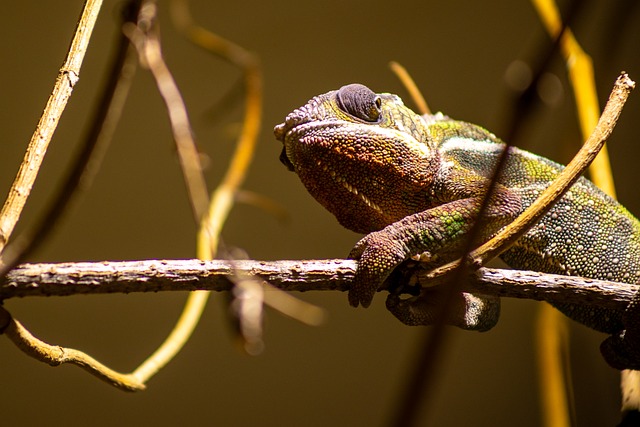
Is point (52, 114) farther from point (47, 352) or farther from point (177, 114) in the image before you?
point (47, 352)

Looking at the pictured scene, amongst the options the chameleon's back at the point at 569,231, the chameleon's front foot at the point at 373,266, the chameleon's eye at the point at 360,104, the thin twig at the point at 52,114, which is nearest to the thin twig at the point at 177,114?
the thin twig at the point at 52,114

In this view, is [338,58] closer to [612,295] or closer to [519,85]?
[612,295]

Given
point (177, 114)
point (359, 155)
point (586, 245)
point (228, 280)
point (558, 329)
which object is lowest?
point (228, 280)

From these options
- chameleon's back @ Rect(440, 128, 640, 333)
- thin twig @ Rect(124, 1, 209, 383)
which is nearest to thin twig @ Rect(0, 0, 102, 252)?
thin twig @ Rect(124, 1, 209, 383)

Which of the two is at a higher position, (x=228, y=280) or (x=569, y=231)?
(x=569, y=231)

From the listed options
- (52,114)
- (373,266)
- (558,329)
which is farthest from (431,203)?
(558,329)

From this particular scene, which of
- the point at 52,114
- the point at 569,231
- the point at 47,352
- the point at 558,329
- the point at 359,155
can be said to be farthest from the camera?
the point at 558,329

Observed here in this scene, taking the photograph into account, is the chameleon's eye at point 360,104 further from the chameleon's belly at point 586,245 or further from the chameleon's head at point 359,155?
the chameleon's belly at point 586,245
